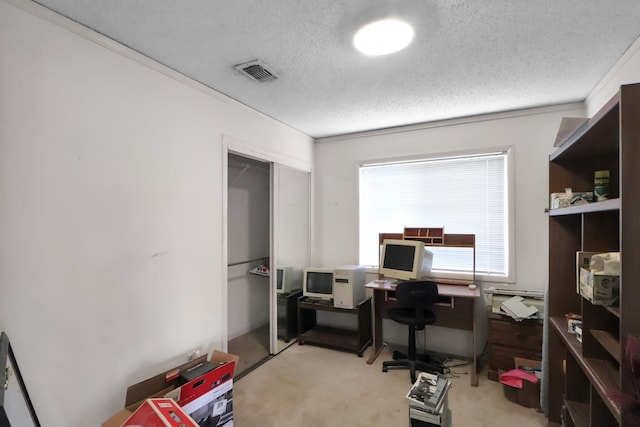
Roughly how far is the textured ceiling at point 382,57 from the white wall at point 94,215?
25 centimetres

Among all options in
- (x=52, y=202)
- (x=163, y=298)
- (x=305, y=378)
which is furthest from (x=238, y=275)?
(x=52, y=202)

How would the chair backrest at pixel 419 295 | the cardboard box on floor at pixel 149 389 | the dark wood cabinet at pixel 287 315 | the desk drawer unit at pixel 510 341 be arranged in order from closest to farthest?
the cardboard box on floor at pixel 149 389, the desk drawer unit at pixel 510 341, the chair backrest at pixel 419 295, the dark wood cabinet at pixel 287 315

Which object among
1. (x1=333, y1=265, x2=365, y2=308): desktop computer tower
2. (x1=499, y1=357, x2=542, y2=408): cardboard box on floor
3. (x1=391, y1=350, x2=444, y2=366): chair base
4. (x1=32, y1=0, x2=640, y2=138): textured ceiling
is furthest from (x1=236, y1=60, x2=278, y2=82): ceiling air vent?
(x1=499, y1=357, x2=542, y2=408): cardboard box on floor

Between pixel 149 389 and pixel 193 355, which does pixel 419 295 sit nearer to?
pixel 193 355

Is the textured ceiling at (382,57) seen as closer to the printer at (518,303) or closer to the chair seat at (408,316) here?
the printer at (518,303)

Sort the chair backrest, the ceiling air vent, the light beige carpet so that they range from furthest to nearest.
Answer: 1. the chair backrest
2. the light beige carpet
3. the ceiling air vent

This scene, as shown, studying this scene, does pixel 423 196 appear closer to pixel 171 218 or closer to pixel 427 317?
pixel 427 317

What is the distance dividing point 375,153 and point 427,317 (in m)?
1.95

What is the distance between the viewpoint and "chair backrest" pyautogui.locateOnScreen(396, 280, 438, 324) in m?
2.78

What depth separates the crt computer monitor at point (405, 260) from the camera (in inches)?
122

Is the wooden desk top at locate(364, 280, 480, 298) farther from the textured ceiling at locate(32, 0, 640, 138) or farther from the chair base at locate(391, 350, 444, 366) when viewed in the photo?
the textured ceiling at locate(32, 0, 640, 138)

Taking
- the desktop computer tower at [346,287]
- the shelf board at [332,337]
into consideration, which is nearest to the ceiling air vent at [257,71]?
the desktop computer tower at [346,287]

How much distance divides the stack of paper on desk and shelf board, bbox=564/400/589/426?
1175mm

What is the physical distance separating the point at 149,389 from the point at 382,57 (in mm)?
2574
